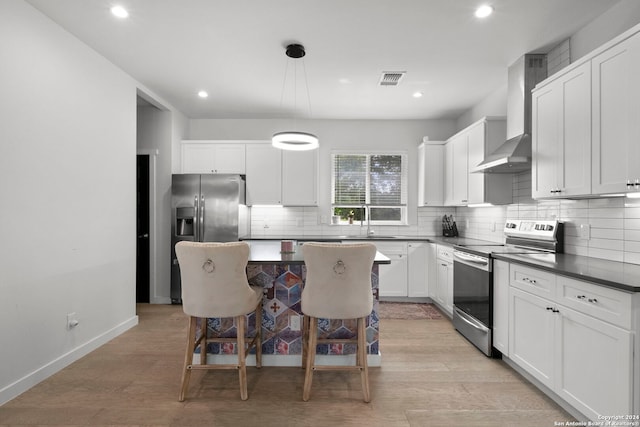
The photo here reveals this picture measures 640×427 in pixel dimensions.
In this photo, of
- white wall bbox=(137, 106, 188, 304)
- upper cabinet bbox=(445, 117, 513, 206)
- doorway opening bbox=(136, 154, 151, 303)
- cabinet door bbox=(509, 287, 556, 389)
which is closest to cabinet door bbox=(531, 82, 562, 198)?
upper cabinet bbox=(445, 117, 513, 206)

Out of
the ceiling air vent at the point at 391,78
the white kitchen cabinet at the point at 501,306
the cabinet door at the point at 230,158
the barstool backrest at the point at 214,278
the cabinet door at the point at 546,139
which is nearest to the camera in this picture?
the barstool backrest at the point at 214,278

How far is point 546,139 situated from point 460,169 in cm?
167

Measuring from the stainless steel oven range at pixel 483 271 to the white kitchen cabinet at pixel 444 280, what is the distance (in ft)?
1.24

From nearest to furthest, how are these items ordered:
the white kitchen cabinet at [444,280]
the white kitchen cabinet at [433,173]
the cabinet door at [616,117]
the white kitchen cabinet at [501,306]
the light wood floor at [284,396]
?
the cabinet door at [616,117], the light wood floor at [284,396], the white kitchen cabinet at [501,306], the white kitchen cabinet at [444,280], the white kitchen cabinet at [433,173]

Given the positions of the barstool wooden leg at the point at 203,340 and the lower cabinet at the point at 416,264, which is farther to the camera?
the lower cabinet at the point at 416,264

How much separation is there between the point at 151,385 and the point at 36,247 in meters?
1.34

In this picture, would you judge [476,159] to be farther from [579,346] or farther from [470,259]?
[579,346]

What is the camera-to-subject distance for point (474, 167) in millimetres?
3754

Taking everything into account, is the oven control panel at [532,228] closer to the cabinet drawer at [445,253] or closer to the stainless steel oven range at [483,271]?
the stainless steel oven range at [483,271]

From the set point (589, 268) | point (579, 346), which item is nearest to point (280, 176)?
point (589, 268)

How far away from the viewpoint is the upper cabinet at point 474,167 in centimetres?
381

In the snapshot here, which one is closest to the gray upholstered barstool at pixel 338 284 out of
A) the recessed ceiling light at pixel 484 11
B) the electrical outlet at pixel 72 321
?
the recessed ceiling light at pixel 484 11

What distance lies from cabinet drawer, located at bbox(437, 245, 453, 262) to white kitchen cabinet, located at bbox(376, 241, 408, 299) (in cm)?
51

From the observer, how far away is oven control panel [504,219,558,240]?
3.04 metres
